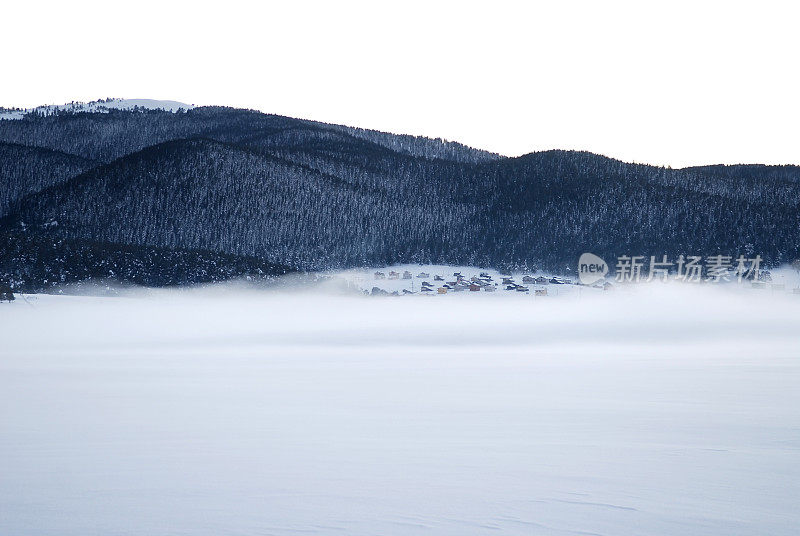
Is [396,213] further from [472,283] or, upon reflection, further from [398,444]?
[398,444]

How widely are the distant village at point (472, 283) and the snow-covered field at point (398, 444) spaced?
75244 millimetres

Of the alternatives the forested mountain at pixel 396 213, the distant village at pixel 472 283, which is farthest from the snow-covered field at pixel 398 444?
the forested mountain at pixel 396 213

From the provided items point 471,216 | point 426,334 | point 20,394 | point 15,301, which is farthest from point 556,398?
point 471,216

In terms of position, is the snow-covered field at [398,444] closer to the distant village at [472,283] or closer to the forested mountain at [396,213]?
the distant village at [472,283]

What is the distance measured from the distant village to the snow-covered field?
247 feet

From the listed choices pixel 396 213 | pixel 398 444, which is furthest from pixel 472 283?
pixel 398 444

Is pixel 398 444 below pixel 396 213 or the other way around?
below

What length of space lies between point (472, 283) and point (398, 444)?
99.2 meters

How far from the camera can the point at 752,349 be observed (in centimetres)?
2633

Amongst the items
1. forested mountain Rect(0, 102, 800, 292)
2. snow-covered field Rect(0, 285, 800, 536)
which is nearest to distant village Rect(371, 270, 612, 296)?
forested mountain Rect(0, 102, 800, 292)

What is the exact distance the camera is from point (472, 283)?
358 feet

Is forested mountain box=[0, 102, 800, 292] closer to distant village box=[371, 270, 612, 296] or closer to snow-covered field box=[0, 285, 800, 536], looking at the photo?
distant village box=[371, 270, 612, 296]

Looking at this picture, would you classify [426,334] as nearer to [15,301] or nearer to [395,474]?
[15,301]

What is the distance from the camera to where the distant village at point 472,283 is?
102681mm
